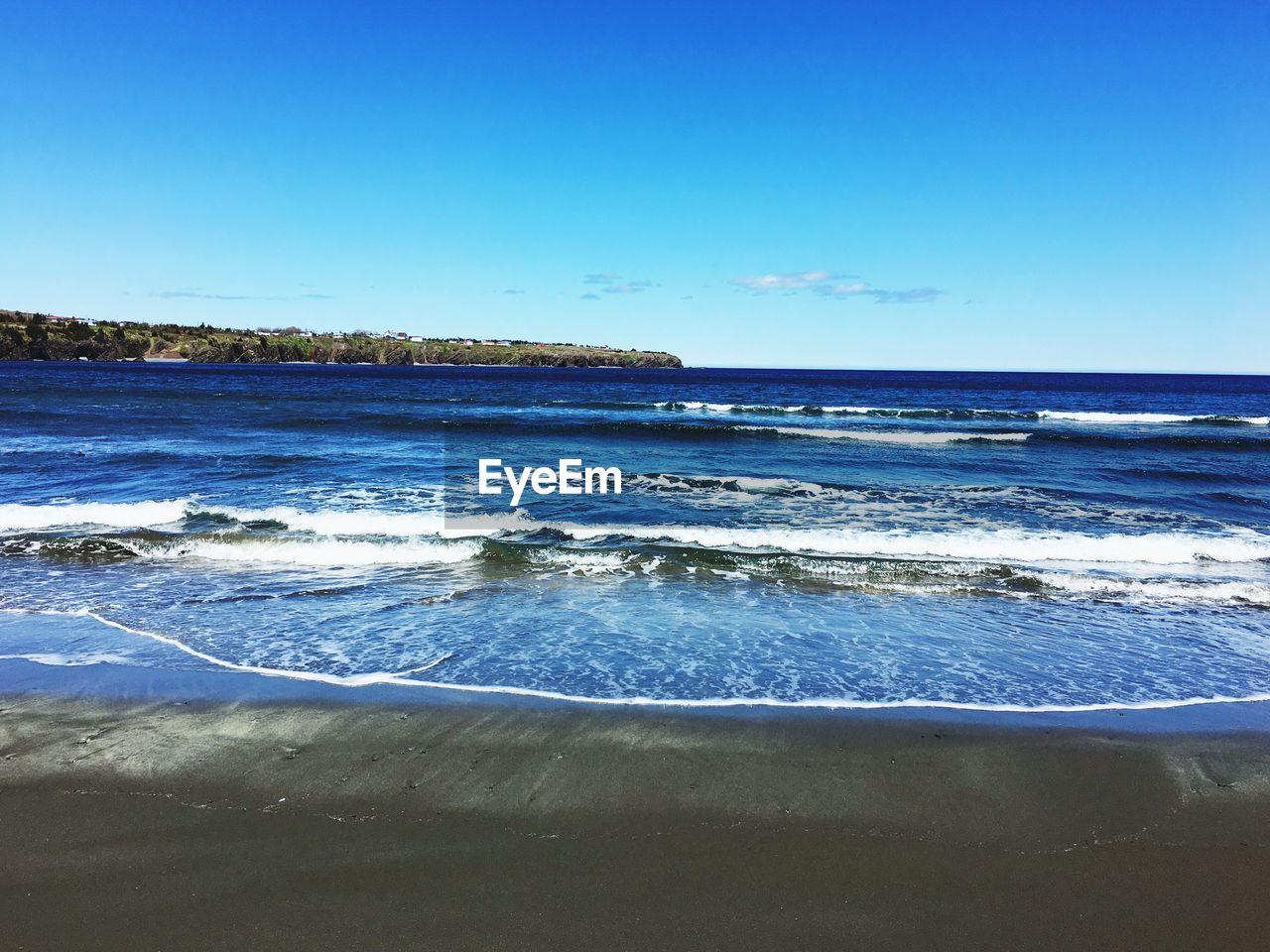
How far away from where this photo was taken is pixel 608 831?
12.2 ft

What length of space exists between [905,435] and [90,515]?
27790 mm

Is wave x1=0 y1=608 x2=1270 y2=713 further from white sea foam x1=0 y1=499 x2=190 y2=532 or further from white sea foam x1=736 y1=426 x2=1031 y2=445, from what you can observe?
white sea foam x1=736 y1=426 x2=1031 y2=445

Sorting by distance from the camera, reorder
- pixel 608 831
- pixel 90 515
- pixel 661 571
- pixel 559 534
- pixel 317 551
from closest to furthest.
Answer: pixel 608 831, pixel 661 571, pixel 317 551, pixel 559 534, pixel 90 515

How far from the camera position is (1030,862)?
3.57m

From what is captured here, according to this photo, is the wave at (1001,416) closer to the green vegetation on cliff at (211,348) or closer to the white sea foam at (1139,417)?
the white sea foam at (1139,417)

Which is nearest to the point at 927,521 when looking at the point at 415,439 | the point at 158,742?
the point at 158,742

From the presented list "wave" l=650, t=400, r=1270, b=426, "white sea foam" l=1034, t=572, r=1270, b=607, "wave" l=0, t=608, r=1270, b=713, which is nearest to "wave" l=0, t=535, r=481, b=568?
"wave" l=0, t=608, r=1270, b=713

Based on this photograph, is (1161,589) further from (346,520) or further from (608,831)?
(346,520)

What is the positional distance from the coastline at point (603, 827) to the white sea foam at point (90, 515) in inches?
309

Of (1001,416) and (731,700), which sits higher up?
(1001,416)

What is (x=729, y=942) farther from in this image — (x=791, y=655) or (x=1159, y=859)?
(x=791, y=655)

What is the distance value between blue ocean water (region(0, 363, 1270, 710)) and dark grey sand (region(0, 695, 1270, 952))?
33.6 inches
